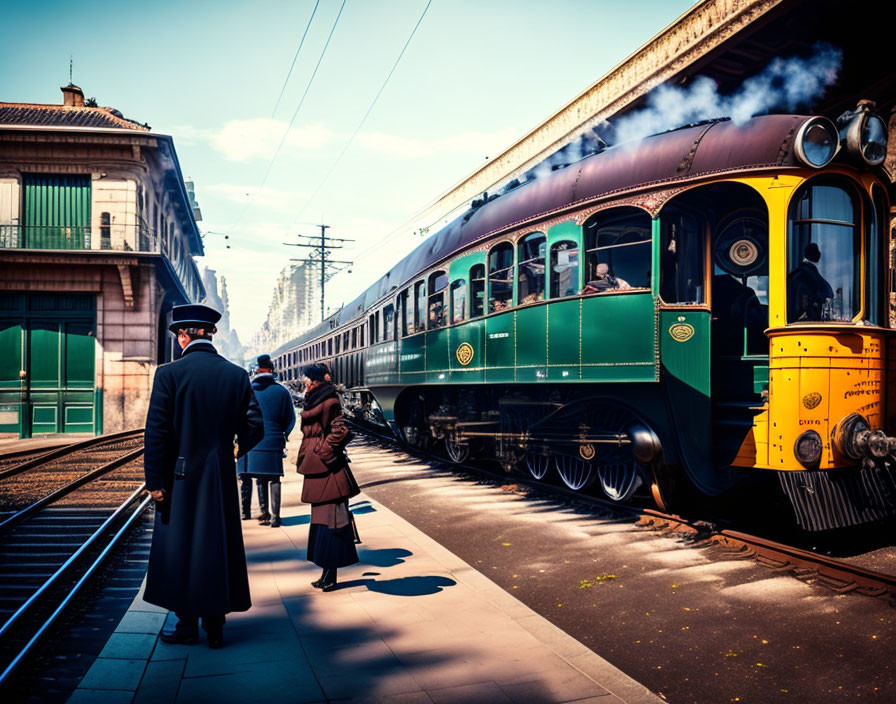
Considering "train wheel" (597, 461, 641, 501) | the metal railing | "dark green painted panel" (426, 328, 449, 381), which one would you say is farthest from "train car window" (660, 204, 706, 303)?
the metal railing

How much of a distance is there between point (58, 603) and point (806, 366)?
246 inches

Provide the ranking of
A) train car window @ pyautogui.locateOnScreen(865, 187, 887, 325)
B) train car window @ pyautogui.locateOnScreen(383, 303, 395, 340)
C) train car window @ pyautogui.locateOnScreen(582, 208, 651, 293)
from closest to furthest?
train car window @ pyautogui.locateOnScreen(865, 187, 887, 325) → train car window @ pyautogui.locateOnScreen(582, 208, 651, 293) → train car window @ pyautogui.locateOnScreen(383, 303, 395, 340)

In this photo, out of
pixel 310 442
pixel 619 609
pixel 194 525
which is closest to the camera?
pixel 194 525

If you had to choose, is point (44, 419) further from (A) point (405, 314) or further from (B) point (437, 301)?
(B) point (437, 301)

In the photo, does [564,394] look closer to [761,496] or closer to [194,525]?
[761,496]

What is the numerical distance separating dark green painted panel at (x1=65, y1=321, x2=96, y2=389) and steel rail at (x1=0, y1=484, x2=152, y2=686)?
14.9m

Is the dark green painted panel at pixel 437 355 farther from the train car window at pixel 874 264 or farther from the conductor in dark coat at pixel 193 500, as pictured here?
the conductor in dark coat at pixel 193 500

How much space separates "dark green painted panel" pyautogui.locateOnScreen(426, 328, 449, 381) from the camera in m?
11.8

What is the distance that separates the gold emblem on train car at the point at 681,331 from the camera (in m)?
7.54

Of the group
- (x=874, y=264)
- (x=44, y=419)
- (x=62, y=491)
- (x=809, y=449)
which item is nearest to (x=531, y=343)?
(x=809, y=449)

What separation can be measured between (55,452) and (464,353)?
984 centimetres

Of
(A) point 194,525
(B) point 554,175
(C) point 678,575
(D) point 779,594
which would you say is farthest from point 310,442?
(B) point 554,175

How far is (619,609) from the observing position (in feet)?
18.3

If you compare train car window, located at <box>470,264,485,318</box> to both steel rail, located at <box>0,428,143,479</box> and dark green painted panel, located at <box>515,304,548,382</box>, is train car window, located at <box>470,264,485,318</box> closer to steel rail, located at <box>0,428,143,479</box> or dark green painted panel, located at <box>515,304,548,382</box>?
dark green painted panel, located at <box>515,304,548,382</box>
